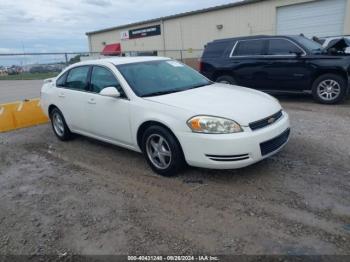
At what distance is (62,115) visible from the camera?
606cm

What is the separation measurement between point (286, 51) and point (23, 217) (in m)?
7.33

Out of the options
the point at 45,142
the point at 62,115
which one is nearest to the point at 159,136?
the point at 62,115

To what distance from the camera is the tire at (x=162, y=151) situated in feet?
13.3

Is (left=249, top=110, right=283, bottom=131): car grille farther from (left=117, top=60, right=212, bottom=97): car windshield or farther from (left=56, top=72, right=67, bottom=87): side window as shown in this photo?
(left=56, top=72, right=67, bottom=87): side window

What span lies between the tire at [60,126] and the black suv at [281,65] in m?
4.79

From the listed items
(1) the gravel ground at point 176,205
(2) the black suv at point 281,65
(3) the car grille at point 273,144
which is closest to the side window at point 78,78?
(1) the gravel ground at point 176,205

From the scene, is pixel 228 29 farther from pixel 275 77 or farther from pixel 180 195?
pixel 180 195

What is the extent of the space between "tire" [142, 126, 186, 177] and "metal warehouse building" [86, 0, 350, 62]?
14.9m

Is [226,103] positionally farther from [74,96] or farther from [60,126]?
[60,126]

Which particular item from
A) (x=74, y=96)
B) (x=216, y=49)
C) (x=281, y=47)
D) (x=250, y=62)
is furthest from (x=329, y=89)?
(x=74, y=96)

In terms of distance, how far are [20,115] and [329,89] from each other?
7557mm

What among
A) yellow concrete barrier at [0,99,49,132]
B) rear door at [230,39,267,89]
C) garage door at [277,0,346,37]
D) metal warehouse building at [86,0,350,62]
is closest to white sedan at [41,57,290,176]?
yellow concrete barrier at [0,99,49,132]

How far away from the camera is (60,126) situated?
20.7 feet

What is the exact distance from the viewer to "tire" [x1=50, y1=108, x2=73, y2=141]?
20.2 ft
